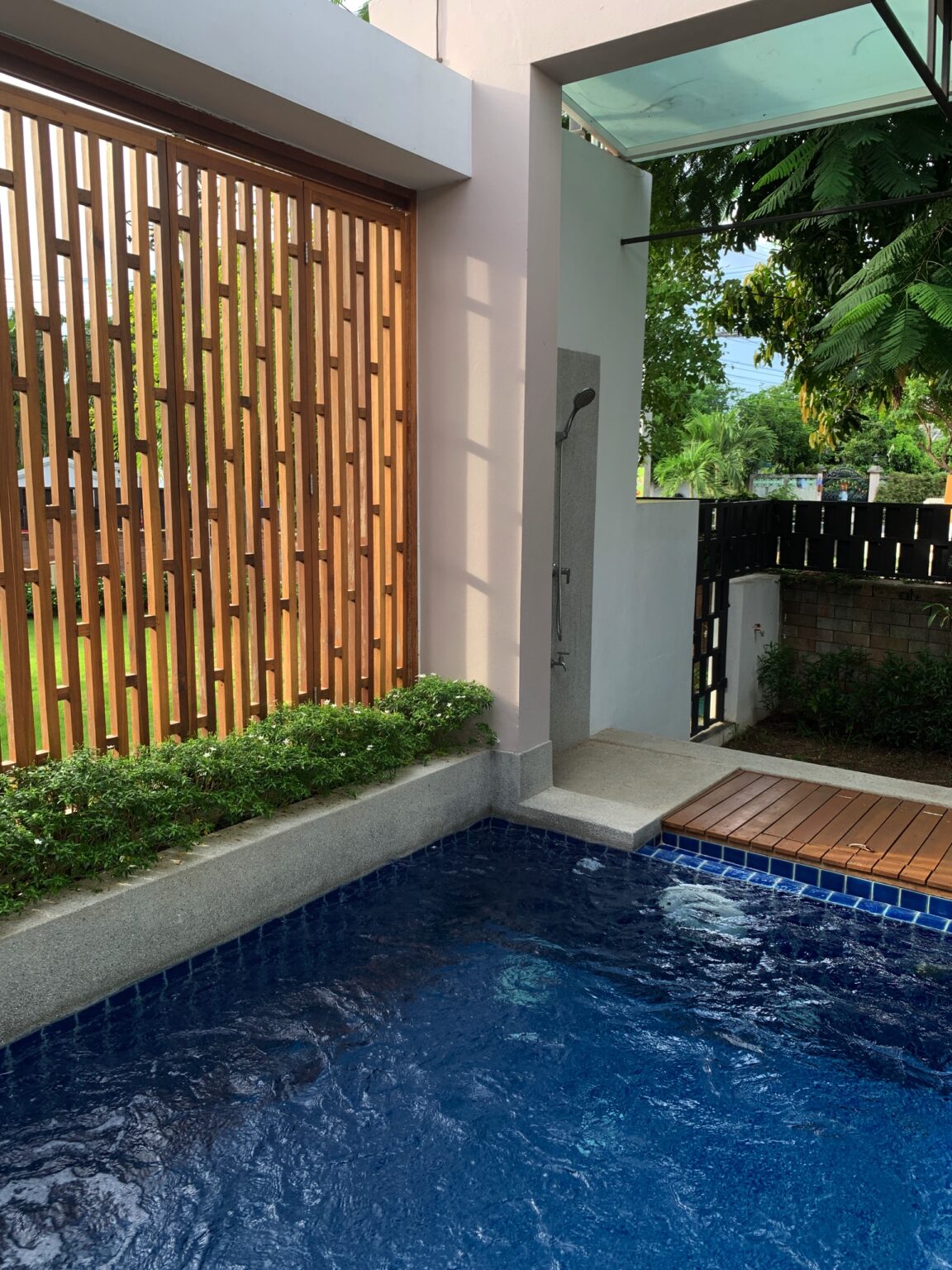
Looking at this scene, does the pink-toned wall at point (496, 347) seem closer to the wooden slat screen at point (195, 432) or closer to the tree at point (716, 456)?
the wooden slat screen at point (195, 432)

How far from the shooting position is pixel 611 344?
6.21 m

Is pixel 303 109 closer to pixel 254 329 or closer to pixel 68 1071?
pixel 254 329

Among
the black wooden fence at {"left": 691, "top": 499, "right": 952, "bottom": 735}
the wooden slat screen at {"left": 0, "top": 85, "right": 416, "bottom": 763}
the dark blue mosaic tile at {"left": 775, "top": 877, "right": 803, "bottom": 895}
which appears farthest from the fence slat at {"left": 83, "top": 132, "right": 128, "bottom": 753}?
the black wooden fence at {"left": 691, "top": 499, "right": 952, "bottom": 735}

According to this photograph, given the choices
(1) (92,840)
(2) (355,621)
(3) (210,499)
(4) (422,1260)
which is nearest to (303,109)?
(3) (210,499)

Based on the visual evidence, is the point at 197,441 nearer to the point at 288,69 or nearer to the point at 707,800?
the point at 288,69

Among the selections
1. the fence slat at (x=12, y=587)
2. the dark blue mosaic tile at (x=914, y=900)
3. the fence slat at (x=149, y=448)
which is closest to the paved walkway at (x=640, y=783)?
the dark blue mosaic tile at (x=914, y=900)

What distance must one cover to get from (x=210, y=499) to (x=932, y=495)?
26205 millimetres

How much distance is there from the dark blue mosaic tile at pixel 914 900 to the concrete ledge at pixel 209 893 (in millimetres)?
2071

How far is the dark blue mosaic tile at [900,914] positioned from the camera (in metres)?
4.11

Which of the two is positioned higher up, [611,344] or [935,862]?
[611,344]

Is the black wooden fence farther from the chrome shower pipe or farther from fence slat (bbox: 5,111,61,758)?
fence slat (bbox: 5,111,61,758)

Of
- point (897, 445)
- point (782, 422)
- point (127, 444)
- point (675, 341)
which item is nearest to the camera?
point (127, 444)

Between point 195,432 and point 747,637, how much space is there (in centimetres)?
613

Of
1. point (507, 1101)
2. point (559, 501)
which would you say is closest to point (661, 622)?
point (559, 501)
